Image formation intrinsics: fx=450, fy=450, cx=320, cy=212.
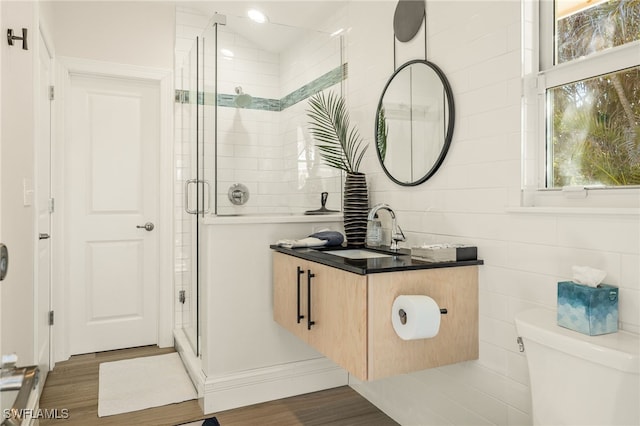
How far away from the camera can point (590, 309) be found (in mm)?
1309

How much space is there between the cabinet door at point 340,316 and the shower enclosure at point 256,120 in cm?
71

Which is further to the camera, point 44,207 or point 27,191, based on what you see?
point 44,207

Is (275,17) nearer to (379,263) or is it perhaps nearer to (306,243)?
(306,243)

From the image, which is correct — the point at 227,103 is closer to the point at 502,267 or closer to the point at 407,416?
the point at 502,267

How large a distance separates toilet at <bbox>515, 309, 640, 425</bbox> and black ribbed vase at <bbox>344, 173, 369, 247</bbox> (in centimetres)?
115

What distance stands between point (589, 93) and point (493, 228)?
60cm

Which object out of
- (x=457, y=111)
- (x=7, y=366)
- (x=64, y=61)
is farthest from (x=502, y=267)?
(x=64, y=61)

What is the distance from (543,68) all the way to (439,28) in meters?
0.58

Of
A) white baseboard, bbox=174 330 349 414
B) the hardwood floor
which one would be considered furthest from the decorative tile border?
the hardwood floor

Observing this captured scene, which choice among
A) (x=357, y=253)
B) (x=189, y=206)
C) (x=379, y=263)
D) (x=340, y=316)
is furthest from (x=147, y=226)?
(x=379, y=263)

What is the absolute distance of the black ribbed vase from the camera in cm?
252

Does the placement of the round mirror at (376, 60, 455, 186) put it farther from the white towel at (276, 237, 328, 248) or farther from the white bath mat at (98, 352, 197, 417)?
the white bath mat at (98, 352, 197, 417)

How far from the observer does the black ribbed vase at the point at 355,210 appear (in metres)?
2.52

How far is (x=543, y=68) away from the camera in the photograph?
5.66 feet
